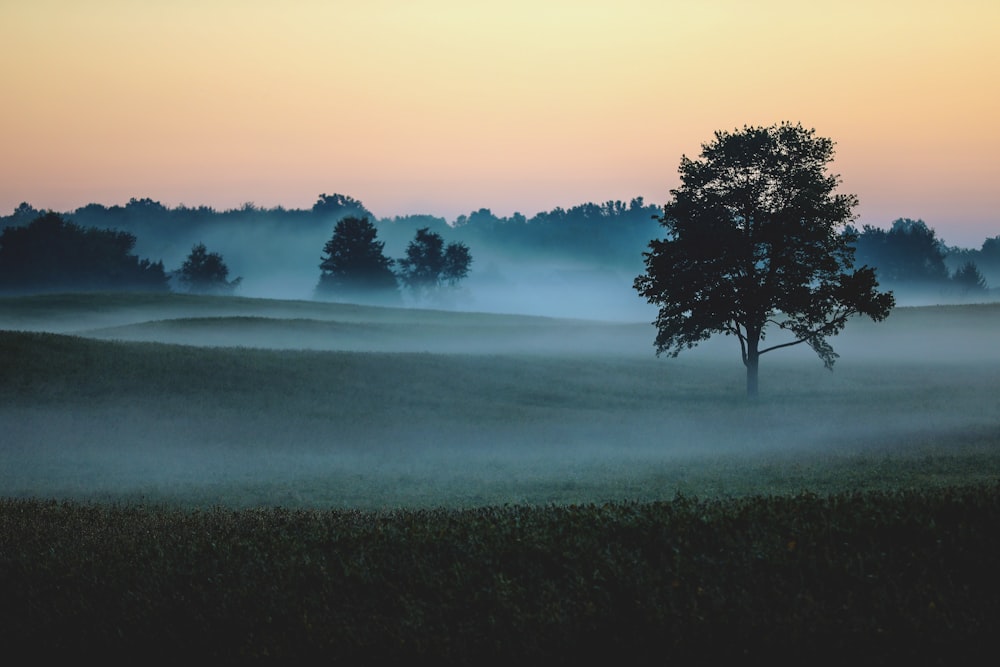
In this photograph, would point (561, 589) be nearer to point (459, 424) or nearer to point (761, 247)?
point (459, 424)

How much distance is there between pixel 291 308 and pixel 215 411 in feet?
198

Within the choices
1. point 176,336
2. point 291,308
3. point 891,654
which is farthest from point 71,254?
point 891,654

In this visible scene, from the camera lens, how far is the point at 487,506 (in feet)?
55.1

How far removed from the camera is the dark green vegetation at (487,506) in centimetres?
914

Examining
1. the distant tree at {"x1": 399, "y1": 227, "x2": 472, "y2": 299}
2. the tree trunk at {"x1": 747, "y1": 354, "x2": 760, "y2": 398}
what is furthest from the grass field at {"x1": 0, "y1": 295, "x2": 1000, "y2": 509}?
the distant tree at {"x1": 399, "y1": 227, "x2": 472, "y2": 299}

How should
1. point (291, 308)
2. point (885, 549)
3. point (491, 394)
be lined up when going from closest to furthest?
point (885, 549), point (491, 394), point (291, 308)

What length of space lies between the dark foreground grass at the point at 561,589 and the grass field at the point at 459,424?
24.6 ft

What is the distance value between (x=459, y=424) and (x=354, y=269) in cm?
10332

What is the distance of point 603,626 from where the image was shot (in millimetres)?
9047

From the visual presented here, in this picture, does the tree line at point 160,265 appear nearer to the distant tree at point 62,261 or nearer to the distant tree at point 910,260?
the distant tree at point 62,261

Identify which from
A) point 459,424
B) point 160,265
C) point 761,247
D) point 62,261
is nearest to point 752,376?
point 761,247

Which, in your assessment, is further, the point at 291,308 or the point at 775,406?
the point at 291,308

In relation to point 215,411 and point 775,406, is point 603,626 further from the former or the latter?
point 775,406

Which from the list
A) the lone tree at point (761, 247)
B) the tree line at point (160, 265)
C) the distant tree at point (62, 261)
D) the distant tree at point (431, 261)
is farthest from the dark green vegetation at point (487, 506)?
the distant tree at point (62, 261)
